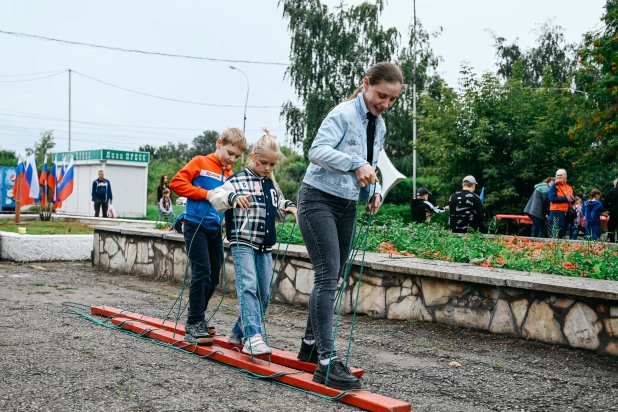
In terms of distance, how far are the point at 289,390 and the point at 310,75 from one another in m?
35.6

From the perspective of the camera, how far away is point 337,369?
13.3ft

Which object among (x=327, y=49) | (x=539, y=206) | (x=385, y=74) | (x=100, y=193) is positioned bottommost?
(x=100, y=193)

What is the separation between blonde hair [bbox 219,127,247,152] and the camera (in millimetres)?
5270

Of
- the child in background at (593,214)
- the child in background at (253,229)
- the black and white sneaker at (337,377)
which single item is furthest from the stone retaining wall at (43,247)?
the child in background at (593,214)

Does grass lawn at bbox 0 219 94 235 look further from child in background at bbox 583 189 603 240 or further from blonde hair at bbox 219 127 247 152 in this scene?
child in background at bbox 583 189 603 240

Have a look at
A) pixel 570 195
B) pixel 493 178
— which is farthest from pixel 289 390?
pixel 493 178

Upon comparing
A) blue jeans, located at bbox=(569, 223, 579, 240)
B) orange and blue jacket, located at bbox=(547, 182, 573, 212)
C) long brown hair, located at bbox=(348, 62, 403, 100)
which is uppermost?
long brown hair, located at bbox=(348, 62, 403, 100)

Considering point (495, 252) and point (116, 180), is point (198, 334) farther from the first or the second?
point (116, 180)

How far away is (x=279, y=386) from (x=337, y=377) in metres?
Answer: 0.42

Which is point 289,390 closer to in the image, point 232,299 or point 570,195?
point 232,299

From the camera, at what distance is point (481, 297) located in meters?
6.14

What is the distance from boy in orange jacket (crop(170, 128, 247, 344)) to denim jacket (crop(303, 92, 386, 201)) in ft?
4.01

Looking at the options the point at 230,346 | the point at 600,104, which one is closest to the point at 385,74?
the point at 230,346

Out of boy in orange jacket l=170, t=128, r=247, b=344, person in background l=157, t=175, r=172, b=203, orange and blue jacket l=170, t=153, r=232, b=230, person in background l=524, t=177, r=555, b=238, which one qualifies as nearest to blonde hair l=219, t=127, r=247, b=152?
boy in orange jacket l=170, t=128, r=247, b=344
